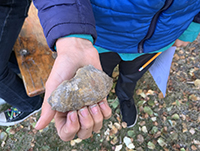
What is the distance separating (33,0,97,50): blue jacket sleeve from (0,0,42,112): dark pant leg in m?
0.65

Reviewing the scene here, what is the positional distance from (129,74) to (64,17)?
5.30 feet

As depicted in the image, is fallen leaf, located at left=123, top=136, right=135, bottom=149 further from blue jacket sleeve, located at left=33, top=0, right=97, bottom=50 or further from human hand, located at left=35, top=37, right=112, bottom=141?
blue jacket sleeve, located at left=33, top=0, right=97, bottom=50

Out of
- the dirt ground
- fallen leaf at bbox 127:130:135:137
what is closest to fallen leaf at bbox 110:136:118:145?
the dirt ground

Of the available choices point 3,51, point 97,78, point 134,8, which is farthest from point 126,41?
point 3,51

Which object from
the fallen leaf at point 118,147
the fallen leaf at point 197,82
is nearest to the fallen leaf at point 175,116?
the fallen leaf at point 197,82

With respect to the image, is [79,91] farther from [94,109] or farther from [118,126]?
[118,126]

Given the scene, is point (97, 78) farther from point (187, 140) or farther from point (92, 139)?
point (187, 140)

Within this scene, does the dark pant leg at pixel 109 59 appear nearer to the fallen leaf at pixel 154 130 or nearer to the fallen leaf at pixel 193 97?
the fallen leaf at pixel 154 130

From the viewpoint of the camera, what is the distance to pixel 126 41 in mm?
1837

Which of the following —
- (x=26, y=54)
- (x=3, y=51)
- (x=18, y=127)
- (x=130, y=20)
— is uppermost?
(x=130, y=20)

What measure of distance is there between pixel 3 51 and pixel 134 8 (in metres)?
1.68

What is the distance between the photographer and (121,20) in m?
1.62

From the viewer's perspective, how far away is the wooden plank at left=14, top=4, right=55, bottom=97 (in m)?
2.18

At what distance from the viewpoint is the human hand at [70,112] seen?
4.20ft
